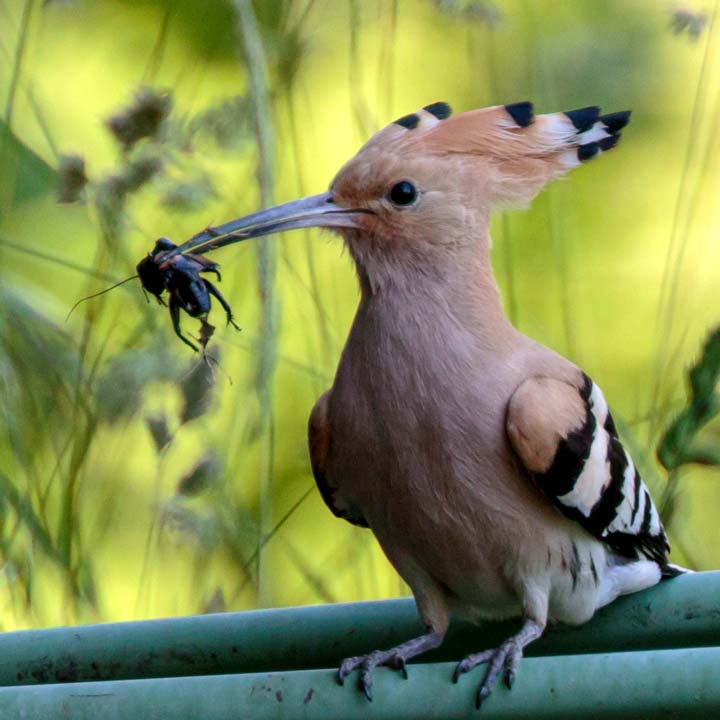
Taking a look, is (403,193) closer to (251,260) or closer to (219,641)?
(219,641)

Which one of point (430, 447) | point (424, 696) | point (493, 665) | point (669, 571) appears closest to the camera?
point (424, 696)

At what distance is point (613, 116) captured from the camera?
4.92 ft

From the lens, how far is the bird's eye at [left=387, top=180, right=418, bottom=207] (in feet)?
4.88

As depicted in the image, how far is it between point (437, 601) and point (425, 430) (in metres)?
0.21

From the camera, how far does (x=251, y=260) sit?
2104 mm

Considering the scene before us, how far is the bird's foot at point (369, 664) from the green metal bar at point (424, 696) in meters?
0.01

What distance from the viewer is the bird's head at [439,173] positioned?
1486mm

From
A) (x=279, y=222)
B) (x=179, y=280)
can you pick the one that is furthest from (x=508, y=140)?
(x=179, y=280)

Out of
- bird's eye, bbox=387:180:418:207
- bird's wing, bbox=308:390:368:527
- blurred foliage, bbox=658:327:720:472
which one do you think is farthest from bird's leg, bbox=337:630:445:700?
bird's eye, bbox=387:180:418:207

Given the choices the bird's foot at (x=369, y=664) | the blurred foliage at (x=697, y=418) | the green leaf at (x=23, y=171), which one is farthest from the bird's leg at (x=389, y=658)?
the green leaf at (x=23, y=171)

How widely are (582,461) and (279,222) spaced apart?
390 millimetres

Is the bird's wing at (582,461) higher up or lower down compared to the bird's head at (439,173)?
lower down

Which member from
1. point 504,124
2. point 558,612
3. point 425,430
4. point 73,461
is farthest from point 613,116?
point 73,461

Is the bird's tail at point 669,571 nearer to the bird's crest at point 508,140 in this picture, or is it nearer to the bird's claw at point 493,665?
the bird's claw at point 493,665
